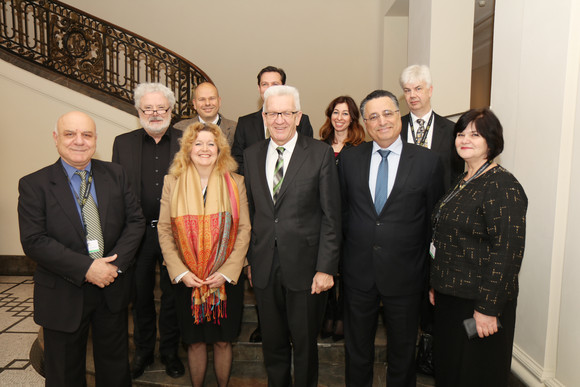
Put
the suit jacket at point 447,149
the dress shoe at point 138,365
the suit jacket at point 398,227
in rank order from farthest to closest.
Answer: the dress shoe at point 138,365 < the suit jacket at point 447,149 < the suit jacket at point 398,227

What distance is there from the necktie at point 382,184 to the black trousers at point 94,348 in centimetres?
164

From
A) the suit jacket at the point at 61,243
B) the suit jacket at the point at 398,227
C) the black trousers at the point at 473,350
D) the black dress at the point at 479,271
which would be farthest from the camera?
→ the suit jacket at the point at 398,227

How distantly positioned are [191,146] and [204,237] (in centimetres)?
55

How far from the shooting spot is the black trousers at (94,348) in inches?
84.3

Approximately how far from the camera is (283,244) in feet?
7.17

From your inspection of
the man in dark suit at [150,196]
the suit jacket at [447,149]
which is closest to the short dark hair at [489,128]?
the suit jacket at [447,149]

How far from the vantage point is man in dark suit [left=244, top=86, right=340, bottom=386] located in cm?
219

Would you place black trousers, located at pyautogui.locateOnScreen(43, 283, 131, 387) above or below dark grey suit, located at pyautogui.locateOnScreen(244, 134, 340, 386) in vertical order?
below

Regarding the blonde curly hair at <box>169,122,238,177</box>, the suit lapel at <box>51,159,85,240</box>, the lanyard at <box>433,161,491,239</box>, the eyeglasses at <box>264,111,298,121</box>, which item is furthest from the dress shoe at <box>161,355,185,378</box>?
the lanyard at <box>433,161,491,239</box>

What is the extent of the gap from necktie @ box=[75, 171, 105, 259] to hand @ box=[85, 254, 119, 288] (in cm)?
7

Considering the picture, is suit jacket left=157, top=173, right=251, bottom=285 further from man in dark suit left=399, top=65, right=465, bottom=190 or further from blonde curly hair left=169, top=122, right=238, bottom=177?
man in dark suit left=399, top=65, right=465, bottom=190

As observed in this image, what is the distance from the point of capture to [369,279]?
7.29 ft

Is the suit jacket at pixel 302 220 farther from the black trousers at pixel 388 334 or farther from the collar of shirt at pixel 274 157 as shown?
the black trousers at pixel 388 334

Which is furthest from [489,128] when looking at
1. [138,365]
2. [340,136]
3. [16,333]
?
[16,333]
